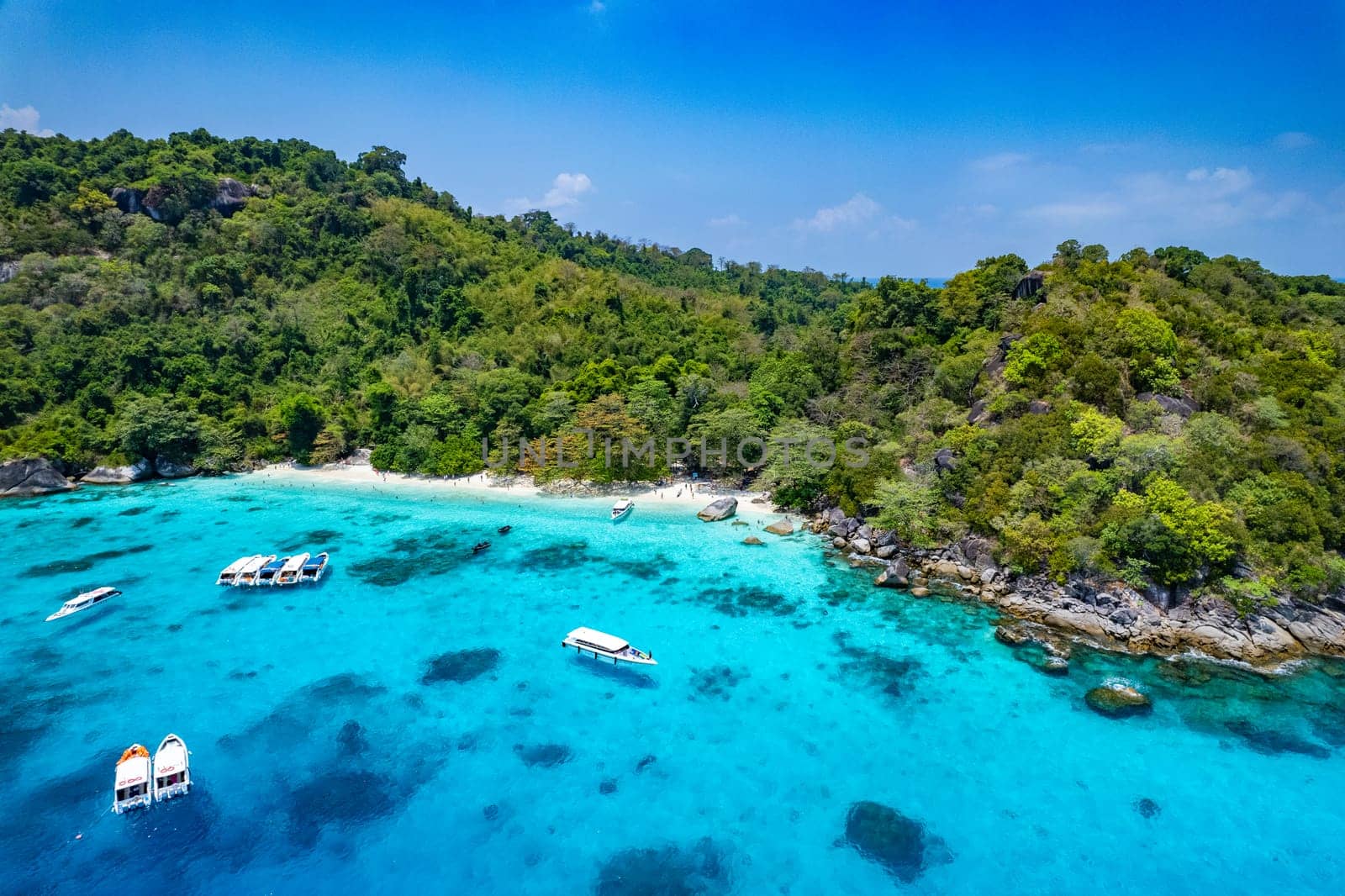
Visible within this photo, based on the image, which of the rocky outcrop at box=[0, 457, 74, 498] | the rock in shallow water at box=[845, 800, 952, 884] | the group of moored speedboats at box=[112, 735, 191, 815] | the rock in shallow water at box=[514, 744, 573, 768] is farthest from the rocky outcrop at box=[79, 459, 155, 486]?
the rock in shallow water at box=[845, 800, 952, 884]

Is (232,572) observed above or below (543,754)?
above

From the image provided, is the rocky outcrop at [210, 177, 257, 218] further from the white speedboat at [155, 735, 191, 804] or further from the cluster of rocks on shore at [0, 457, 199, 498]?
the white speedboat at [155, 735, 191, 804]

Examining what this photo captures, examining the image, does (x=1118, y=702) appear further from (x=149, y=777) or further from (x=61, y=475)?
(x=61, y=475)

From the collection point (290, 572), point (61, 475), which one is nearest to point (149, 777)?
point (290, 572)

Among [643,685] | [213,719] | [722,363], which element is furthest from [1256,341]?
[213,719]

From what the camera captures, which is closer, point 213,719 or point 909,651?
point 213,719

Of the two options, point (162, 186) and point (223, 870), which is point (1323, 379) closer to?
point (223, 870)
